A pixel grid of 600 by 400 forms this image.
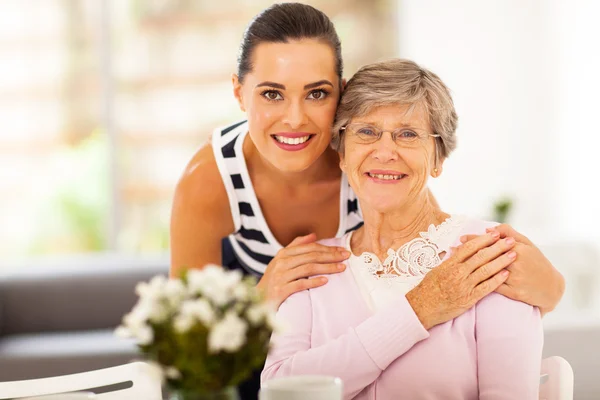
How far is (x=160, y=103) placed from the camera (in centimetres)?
524

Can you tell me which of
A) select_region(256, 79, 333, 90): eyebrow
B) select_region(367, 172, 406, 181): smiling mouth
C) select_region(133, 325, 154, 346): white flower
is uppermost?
select_region(256, 79, 333, 90): eyebrow

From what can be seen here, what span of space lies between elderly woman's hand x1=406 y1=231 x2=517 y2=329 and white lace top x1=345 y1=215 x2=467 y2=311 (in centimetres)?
10

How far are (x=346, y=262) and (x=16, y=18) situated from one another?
13.7ft

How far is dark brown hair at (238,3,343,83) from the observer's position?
1888 mm

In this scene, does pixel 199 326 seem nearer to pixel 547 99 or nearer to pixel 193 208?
pixel 193 208

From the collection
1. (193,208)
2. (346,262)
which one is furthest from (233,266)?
(346,262)

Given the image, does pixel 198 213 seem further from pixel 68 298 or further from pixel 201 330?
pixel 68 298

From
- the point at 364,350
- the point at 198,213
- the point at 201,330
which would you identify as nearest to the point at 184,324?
the point at 201,330

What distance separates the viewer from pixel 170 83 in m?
5.22

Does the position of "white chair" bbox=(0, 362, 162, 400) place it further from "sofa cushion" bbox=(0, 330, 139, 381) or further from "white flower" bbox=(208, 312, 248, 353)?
"sofa cushion" bbox=(0, 330, 139, 381)

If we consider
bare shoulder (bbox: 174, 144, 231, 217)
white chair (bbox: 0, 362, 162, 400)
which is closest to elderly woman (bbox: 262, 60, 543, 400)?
white chair (bbox: 0, 362, 162, 400)

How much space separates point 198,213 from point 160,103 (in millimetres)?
3162

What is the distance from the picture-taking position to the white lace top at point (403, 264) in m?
1.77

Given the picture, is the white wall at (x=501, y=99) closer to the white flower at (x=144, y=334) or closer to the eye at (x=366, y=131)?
the eye at (x=366, y=131)
